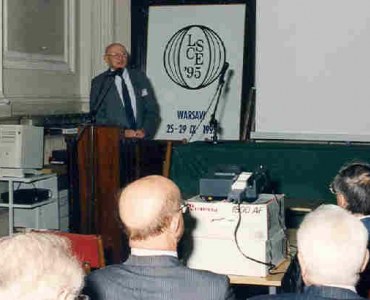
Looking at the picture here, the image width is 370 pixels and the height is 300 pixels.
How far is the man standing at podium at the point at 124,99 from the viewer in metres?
6.13

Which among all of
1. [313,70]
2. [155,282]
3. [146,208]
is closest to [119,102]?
[313,70]

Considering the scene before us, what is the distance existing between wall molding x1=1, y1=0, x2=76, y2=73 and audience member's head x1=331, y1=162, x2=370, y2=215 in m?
3.56

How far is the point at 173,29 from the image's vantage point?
7.35 metres

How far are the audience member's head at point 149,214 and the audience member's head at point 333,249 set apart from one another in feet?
1.64

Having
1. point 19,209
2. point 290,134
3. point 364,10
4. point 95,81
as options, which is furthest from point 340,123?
point 19,209

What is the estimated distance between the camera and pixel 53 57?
6684mm

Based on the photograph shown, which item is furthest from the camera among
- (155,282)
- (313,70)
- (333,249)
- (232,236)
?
(313,70)

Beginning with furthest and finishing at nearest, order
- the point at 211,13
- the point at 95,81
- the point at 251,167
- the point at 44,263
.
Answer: the point at 211,13 → the point at 95,81 → the point at 251,167 → the point at 44,263

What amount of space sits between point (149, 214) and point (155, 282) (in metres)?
0.23

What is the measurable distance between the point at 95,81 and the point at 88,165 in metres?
1.18

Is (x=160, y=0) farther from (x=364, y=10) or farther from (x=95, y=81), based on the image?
(x=364, y=10)

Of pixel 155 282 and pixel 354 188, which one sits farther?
pixel 354 188

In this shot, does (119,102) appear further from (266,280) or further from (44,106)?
(266,280)

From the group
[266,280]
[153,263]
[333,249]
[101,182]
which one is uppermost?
[333,249]
